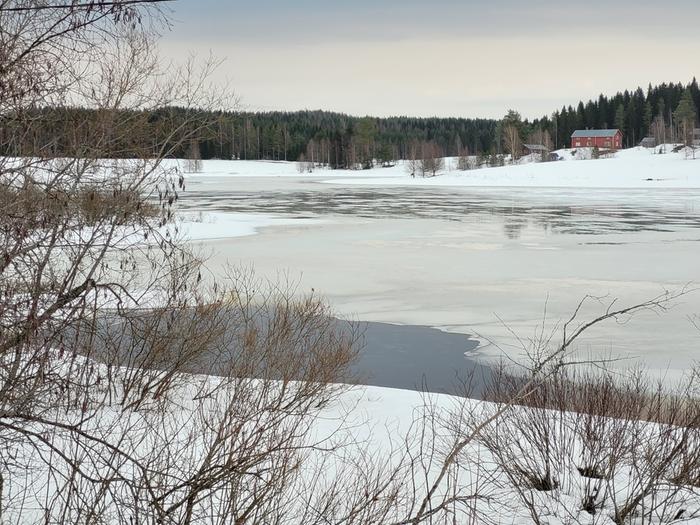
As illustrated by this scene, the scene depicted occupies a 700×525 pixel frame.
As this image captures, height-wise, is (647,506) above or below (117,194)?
below

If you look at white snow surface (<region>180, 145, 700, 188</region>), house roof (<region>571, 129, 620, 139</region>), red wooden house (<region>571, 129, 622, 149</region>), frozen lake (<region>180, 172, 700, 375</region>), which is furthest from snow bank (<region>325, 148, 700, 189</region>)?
house roof (<region>571, 129, 620, 139</region>)

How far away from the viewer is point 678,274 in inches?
659

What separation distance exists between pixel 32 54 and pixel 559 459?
490 cm

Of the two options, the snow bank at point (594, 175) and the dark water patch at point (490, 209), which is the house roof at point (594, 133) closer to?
the snow bank at point (594, 175)

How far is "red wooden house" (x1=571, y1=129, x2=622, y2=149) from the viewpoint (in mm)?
105938

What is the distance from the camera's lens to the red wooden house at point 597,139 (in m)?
106

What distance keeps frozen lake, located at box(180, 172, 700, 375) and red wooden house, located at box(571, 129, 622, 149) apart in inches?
2891

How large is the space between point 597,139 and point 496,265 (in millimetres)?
94098

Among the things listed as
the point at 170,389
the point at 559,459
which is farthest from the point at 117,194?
the point at 559,459

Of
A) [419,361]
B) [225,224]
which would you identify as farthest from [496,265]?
[225,224]

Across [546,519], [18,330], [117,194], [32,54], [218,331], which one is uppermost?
[32,54]

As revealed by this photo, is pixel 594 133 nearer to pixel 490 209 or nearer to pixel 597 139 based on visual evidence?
pixel 597 139

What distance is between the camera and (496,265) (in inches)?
737

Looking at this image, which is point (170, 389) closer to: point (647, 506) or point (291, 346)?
point (291, 346)
